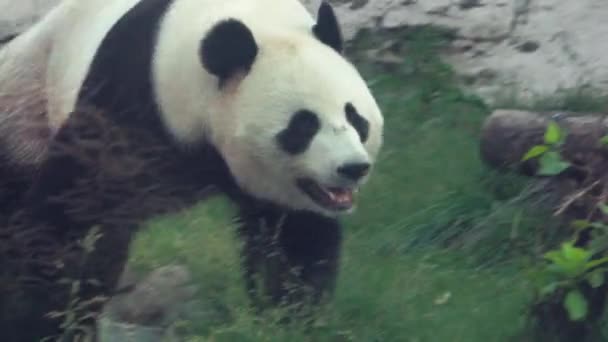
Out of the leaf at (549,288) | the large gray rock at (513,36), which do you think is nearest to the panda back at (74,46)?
the leaf at (549,288)

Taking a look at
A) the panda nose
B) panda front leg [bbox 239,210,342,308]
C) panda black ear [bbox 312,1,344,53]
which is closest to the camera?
the panda nose

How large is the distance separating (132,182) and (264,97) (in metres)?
0.51

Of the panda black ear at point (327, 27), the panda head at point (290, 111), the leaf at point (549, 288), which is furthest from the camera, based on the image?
the panda black ear at point (327, 27)

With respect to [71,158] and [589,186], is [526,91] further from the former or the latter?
[71,158]

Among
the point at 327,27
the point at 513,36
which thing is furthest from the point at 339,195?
the point at 513,36

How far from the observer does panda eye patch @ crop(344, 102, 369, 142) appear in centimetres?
446

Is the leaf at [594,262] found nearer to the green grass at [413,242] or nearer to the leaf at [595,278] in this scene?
the leaf at [595,278]

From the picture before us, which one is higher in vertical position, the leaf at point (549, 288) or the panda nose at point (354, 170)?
the panda nose at point (354, 170)

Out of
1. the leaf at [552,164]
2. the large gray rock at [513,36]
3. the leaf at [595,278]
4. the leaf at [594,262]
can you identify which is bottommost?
the large gray rock at [513,36]

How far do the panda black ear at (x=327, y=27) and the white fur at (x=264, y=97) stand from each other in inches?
1.3

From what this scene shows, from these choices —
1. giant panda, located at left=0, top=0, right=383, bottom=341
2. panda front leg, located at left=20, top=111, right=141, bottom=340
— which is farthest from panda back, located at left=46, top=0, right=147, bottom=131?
panda front leg, located at left=20, top=111, right=141, bottom=340

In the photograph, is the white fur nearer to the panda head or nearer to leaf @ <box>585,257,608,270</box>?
the panda head

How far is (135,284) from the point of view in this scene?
509 centimetres

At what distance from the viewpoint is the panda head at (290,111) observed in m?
4.43
